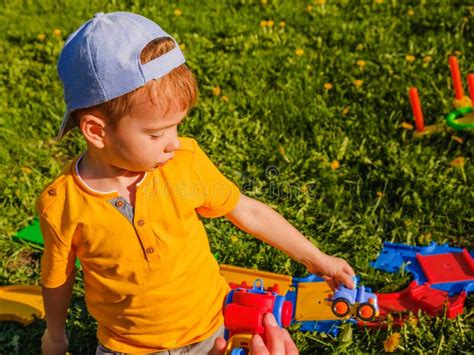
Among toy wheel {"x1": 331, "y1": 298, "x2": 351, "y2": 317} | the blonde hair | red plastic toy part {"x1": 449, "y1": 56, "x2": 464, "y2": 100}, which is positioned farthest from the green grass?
the blonde hair

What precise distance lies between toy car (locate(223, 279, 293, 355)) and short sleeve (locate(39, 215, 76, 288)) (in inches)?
19.7

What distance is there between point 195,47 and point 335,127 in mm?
1199

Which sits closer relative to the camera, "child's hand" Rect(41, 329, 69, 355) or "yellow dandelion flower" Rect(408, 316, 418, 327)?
"child's hand" Rect(41, 329, 69, 355)

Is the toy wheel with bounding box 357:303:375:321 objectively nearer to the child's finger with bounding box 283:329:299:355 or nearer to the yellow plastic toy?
the child's finger with bounding box 283:329:299:355

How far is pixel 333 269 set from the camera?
6.81ft

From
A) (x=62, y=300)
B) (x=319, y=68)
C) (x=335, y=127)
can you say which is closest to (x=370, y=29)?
(x=319, y=68)

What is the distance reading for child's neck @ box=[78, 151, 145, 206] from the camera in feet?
6.00

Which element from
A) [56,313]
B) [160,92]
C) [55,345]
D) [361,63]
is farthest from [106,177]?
[361,63]

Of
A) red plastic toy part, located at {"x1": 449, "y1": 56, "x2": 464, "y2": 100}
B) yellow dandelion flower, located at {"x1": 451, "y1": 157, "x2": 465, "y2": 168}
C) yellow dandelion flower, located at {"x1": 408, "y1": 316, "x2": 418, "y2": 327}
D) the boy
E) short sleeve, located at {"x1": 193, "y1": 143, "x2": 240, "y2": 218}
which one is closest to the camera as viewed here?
the boy

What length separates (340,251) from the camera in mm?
2779

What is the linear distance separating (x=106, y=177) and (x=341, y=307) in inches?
36.1

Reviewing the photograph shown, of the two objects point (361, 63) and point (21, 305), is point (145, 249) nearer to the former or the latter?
point (21, 305)

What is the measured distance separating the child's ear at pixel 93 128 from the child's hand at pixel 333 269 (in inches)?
32.4

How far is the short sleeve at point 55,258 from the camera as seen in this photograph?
5.92 ft
